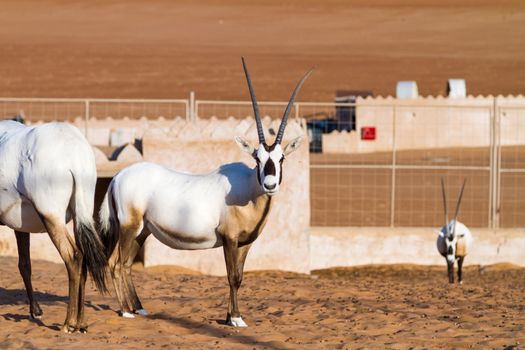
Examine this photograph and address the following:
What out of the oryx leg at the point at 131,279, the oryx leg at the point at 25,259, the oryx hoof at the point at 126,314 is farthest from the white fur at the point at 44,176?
the oryx hoof at the point at 126,314

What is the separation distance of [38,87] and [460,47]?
2357 cm

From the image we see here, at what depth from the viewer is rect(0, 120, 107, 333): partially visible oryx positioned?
9.42 m

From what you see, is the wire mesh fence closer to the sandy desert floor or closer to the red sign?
the red sign

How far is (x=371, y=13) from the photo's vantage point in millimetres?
73750

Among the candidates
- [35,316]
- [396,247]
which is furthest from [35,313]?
[396,247]

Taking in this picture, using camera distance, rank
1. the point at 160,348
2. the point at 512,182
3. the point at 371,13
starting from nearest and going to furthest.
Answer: the point at 160,348 < the point at 512,182 < the point at 371,13

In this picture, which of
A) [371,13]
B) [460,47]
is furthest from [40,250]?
[371,13]

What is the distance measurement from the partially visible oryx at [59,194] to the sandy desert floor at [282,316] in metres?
0.55

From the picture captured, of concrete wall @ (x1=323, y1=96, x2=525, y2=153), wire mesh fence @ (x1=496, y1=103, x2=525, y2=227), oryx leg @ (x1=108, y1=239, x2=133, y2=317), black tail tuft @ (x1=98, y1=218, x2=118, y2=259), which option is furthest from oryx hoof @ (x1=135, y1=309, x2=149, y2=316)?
concrete wall @ (x1=323, y1=96, x2=525, y2=153)

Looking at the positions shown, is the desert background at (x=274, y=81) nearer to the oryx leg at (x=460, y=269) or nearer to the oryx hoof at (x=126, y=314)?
the oryx hoof at (x=126, y=314)

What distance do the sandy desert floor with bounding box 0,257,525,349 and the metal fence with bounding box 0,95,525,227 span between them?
387cm

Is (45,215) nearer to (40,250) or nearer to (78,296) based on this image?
(78,296)

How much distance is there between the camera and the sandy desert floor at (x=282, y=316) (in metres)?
9.56

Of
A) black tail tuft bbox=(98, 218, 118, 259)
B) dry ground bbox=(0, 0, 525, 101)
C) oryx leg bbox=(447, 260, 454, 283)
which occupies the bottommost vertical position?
oryx leg bbox=(447, 260, 454, 283)
